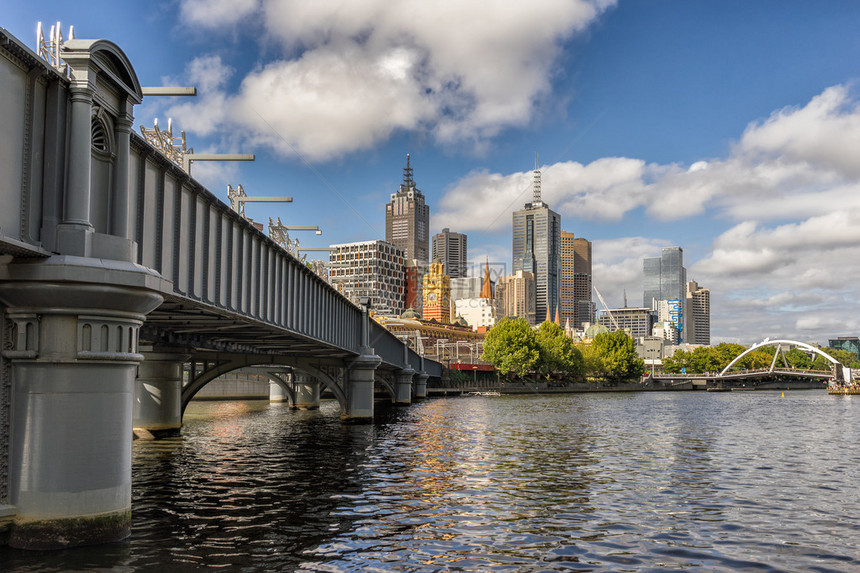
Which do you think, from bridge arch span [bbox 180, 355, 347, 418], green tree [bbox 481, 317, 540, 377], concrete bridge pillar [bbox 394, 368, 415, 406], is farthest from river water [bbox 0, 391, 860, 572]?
green tree [bbox 481, 317, 540, 377]

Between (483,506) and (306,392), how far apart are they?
77.5 metres

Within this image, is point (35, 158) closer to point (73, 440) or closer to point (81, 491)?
point (73, 440)

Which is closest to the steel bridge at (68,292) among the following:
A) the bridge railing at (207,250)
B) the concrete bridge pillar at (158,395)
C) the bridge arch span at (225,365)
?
the bridge railing at (207,250)

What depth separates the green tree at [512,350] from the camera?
619ft

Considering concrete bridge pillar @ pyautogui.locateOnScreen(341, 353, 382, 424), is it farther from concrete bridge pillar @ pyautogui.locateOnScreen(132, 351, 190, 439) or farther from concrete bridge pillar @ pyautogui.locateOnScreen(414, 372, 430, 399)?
concrete bridge pillar @ pyautogui.locateOnScreen(414, 372, 430, 399)

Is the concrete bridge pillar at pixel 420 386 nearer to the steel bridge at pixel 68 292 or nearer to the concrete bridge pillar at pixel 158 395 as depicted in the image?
the concrete bridge pillar at pixel 158 395

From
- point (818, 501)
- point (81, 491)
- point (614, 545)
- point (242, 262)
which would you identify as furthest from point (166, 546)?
point (818, 501)

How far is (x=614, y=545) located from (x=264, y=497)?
13902mm

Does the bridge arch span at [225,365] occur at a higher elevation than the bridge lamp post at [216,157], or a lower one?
lower

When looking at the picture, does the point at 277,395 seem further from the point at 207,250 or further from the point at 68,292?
the point at 68,292

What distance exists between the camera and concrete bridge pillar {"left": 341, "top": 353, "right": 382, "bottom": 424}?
72188 millimetres

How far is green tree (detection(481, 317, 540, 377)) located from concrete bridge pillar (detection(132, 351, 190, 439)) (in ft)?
453

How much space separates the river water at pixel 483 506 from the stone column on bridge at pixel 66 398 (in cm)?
84

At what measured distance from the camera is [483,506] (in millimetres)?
28656
